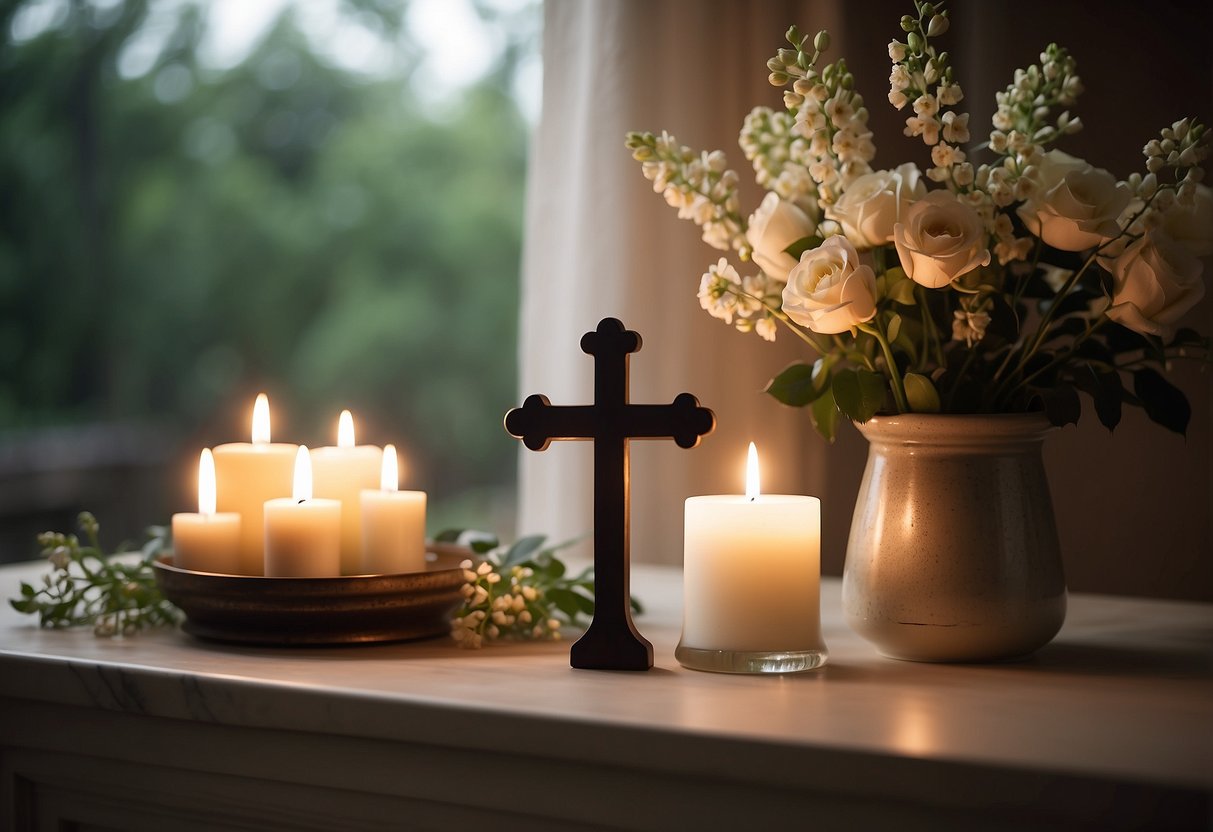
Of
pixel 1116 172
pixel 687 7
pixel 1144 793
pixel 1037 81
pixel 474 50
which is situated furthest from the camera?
pixel 474 50

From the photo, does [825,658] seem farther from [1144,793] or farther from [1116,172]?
[1116,172]

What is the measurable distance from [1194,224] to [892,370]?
244 mm

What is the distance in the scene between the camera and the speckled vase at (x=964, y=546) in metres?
0.78

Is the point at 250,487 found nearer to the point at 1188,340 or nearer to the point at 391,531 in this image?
the point at 391,531

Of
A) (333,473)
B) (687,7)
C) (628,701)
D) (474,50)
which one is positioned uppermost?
(474,50)

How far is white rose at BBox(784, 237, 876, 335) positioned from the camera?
2.45 ft

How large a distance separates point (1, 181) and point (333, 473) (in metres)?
5.12

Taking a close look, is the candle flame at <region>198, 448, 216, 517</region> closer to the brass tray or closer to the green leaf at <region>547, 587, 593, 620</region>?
the brass tray

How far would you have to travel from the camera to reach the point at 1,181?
5.20 m

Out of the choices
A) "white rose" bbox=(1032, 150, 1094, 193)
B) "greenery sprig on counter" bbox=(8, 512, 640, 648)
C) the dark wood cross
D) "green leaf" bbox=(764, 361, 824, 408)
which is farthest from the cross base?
"white rose" bbox=(1032, 150, 1094, 193)

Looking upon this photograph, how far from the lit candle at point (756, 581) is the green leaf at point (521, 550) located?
271 mm

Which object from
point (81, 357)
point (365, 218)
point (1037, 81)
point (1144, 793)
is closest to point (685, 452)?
point (1037, 81)

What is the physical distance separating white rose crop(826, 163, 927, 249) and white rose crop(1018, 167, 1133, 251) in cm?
9

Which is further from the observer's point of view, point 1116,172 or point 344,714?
point 1116,172
